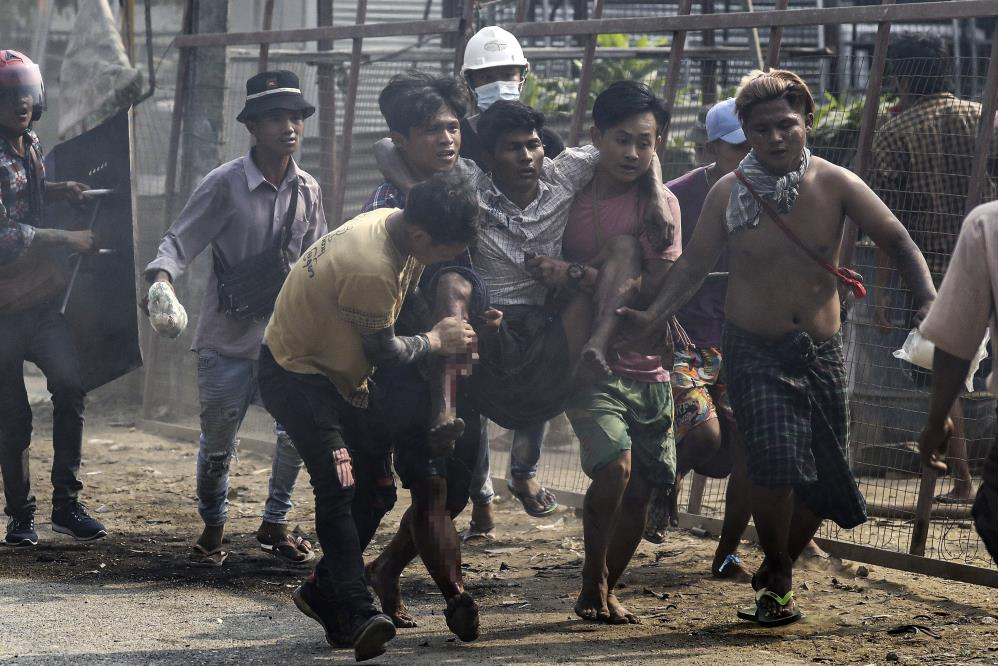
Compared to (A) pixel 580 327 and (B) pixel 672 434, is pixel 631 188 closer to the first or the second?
(A) pixel 580 327

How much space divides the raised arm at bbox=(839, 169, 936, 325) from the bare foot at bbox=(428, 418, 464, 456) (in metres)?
1.61

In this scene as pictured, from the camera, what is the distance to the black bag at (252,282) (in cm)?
604

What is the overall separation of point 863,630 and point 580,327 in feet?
5.04

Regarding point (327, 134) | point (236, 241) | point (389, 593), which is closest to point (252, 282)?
point (236, 241)

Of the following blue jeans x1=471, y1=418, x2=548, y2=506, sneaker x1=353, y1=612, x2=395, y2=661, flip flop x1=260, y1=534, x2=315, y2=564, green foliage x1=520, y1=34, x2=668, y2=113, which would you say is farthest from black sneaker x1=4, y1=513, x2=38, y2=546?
green foliage x1=520, y1=34, x2=668, y2=113

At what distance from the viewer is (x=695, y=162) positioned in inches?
308

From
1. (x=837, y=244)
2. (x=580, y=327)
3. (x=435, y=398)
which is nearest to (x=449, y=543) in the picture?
(x=435, y=398)

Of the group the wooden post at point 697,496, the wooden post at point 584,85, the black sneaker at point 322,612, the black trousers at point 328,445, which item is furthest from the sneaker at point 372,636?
the wooden post at point 584,85

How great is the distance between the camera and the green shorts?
488cm

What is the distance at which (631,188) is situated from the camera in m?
5.10

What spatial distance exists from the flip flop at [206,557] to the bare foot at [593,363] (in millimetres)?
2140

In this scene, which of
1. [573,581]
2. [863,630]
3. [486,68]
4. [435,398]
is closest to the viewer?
[435,398]

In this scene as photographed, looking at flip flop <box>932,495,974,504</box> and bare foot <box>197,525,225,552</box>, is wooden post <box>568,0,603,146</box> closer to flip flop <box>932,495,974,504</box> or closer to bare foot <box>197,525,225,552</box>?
flip flop <box>932,495,974,504</box>

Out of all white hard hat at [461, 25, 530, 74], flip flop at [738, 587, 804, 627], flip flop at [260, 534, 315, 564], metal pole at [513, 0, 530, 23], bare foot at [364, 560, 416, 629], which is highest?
metal pole at [513, 0, 530, 23]
